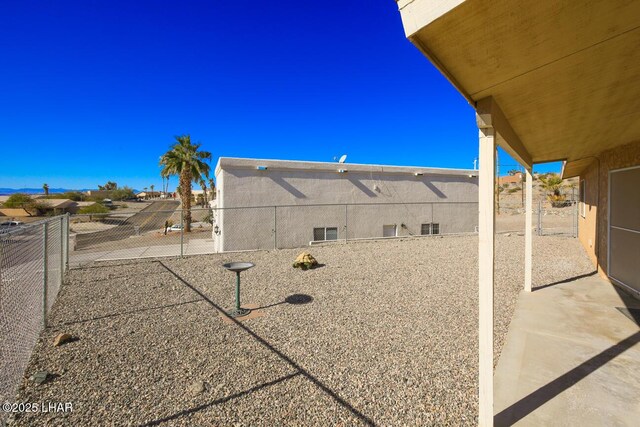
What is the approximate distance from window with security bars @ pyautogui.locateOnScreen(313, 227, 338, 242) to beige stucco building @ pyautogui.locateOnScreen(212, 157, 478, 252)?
43 mm

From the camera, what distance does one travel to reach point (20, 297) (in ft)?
12.6

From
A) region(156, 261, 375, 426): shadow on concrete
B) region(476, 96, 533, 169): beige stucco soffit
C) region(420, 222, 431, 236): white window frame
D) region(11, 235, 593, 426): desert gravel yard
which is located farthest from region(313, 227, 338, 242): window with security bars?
region(476, 96, 533, 169): beige stucco soffit

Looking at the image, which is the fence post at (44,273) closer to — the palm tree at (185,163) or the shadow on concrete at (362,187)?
the shadow on concrete at (362,187)

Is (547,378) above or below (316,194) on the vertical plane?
below

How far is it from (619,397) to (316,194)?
1033cm

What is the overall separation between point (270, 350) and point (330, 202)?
919cm

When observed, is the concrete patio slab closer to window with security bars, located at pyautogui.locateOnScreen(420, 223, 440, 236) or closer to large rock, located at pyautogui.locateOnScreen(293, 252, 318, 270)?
large rock, located at pyautogui.locateOnScreen(293, 252, 318, 270)

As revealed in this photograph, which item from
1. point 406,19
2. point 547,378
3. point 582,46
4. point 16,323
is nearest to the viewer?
point 406,19

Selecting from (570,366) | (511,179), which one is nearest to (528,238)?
(570,366)

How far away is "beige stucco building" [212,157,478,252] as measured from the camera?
11.1m

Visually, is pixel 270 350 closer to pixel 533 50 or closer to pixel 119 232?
pixel 533 50

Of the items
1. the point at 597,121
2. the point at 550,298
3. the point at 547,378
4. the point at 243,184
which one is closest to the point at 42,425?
the point at 547,378

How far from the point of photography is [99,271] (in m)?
7.67

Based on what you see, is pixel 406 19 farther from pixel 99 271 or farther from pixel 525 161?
pixel 99 271
